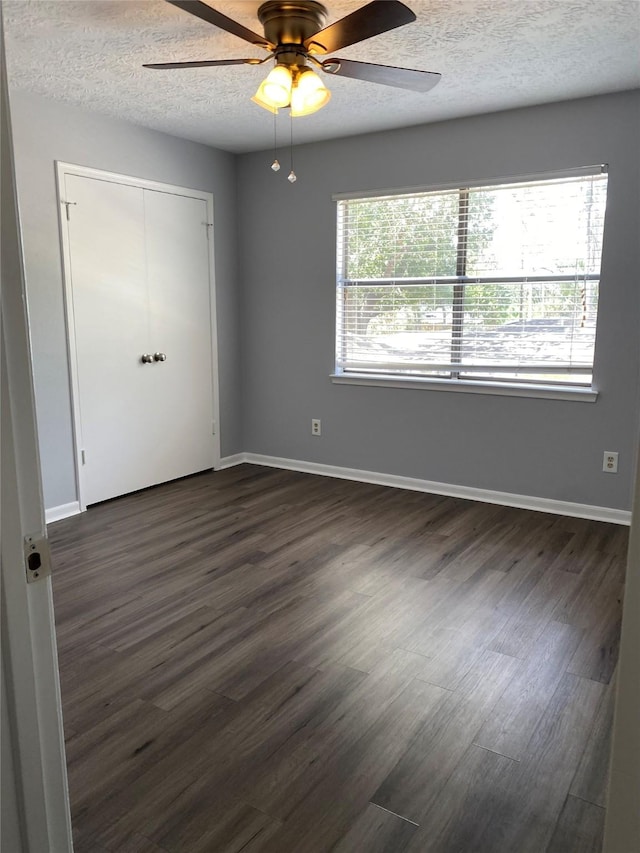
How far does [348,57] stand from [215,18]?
3.61 feet

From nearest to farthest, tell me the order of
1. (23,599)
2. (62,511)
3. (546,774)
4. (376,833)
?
(23,599) < (376,833) < (546,774) < (62,511)

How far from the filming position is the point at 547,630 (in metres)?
2.64

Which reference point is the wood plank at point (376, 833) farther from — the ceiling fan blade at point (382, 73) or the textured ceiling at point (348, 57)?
the textured ceiling at point (348, 57)

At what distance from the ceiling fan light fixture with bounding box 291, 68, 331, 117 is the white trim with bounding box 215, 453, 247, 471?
3.19m

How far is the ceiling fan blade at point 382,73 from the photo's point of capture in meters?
2.59

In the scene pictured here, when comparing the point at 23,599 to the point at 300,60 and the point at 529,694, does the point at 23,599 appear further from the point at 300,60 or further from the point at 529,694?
the point at 300,60

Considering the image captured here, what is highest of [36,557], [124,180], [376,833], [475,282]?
[124,180]

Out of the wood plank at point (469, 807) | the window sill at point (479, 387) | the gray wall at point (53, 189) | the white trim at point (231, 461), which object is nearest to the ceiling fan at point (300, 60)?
the gray wall at point (53, 189)

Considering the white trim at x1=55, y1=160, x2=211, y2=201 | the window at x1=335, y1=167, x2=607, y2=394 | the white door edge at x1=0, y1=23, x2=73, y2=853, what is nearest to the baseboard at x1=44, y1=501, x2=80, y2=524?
the white trim at x1=55, y1=160, x2=211, y2=201

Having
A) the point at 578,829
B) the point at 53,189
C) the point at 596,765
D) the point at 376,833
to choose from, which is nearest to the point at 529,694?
the point at 596,765

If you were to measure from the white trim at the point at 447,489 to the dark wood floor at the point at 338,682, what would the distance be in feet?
0.48

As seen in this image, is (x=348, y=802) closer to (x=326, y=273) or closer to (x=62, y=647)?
(x=62, y=647)

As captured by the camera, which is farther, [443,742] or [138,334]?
[138,334]

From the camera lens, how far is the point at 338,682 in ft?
7.43
